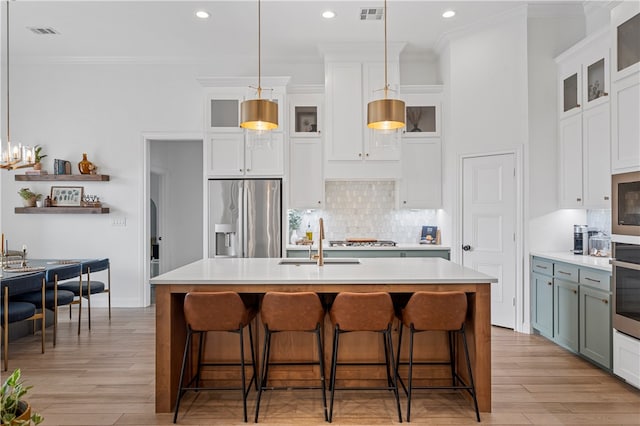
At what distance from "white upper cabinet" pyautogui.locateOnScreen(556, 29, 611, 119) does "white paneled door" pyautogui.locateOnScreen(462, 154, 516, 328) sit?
784 mm

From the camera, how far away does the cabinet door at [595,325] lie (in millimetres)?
3336

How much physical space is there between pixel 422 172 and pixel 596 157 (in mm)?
2050

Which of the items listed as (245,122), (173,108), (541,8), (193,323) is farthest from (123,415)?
(541,8)

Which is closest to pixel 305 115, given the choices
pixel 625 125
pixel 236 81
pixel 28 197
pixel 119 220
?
pixel 236 81

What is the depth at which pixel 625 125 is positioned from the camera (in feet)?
10.5

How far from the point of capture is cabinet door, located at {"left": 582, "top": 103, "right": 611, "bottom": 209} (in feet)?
12.5

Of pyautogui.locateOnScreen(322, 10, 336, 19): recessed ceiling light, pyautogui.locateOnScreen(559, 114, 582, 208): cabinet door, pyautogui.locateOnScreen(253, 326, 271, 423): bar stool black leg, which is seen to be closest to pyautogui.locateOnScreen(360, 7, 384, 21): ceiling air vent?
pyautogui.locateOnScreen(322, 10, 336, 19): recessed ceiling light

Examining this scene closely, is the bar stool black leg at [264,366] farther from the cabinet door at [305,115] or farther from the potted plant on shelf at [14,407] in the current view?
the cabinet door at [305,115]

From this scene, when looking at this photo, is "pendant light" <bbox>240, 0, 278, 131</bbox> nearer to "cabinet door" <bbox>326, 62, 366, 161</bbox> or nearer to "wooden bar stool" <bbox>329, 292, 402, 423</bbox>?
"wooden bar stool" <bbox>329, 292, 402, 423</bbox>

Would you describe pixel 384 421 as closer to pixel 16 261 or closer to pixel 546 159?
pixel 546 159

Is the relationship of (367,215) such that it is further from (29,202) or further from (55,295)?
(29,202)

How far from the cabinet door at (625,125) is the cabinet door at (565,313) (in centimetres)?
117

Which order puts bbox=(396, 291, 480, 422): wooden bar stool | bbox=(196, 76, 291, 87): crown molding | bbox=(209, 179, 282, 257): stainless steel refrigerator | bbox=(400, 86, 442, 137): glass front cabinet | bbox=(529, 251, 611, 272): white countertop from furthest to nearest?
bbox=(400, 86, 442, 137): glass front cabinet → bbox=(196, 76, 291, 87): crown molding → bbox=(209, 179, 282, 257): stainless steel refrigerator → bbox=(529, 251, 611, 272): white countertop → bbox=(396, 291, 480, 422): wooden bar stool

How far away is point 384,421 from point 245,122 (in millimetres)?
2208
